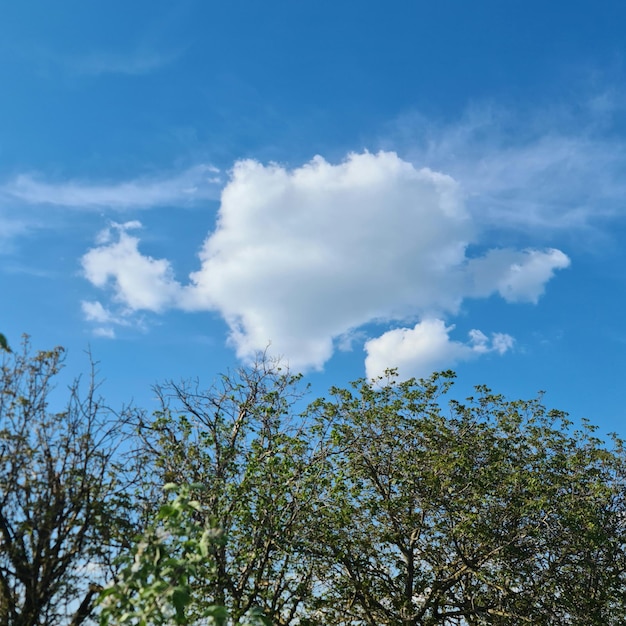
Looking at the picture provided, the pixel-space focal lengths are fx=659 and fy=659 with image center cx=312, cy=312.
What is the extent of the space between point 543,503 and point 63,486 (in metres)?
9.61

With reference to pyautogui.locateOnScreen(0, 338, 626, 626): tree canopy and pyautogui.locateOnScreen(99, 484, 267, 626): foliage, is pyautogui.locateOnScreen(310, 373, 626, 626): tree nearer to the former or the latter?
pyautogui.locateOnScreen(0, 338, 626, 626): tree canopy

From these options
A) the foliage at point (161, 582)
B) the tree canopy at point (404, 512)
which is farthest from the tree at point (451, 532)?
the foliage at point (161, 582)

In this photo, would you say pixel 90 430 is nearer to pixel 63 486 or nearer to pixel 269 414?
pixel 63 486

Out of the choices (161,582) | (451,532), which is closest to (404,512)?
(451,532)

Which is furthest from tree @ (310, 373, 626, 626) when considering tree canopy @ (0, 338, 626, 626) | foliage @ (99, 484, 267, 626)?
foliage @ (99, 484, 267, 626)

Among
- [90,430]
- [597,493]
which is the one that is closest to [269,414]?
[90,430]

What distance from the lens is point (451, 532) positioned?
13836 mm

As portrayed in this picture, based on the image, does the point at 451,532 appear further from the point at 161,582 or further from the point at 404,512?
the point at 161,582

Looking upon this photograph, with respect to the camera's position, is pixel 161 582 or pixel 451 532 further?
pixel 451 532

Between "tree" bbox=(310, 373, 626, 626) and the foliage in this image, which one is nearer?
the foliage

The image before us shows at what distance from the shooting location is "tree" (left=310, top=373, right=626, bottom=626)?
13.9 m

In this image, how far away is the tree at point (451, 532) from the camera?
45.6ft

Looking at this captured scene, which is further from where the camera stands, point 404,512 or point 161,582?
point 404,512

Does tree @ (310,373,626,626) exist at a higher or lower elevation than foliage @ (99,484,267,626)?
higher
